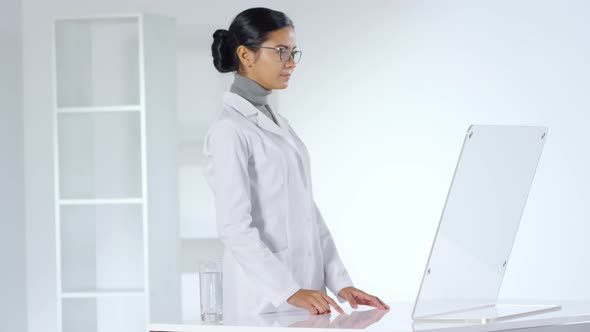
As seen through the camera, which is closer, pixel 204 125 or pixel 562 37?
pixel 562 37

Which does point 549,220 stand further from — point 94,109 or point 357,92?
point 94,109

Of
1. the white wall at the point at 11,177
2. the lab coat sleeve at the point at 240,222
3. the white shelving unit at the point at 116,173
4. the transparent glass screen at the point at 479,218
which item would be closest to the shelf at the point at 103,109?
the white shelving unit at the point at 116,173

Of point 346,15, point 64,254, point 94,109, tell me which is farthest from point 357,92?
point 64,254

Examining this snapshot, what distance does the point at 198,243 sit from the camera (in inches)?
232

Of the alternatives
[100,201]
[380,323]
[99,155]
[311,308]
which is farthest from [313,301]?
[99,155]

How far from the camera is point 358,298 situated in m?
2.64

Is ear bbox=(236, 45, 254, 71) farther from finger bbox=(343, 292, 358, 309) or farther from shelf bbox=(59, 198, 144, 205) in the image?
shelf bbox=(59, 198, 144, 205)

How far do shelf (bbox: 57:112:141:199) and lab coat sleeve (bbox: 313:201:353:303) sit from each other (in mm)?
2919

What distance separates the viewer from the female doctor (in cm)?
249

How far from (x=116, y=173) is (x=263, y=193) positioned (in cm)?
318

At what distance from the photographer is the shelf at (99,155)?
5535 millimetres

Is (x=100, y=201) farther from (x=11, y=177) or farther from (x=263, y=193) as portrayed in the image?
(x=263, y=193)

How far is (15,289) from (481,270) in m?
3.98

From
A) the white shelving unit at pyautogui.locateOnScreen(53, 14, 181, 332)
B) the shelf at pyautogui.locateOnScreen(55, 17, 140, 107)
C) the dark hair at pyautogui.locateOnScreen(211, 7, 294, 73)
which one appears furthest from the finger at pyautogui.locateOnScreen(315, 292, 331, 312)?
the shelf at pyautogui.locateOnScreen(55, 17, 140, 107)
